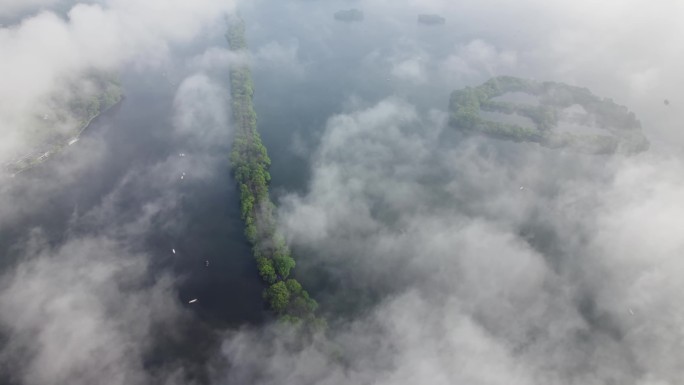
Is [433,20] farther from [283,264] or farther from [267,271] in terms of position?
[267,271]

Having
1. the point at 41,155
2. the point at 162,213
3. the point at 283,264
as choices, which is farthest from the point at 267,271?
the point at 41,155

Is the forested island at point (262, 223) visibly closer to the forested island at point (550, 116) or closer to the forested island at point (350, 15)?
the forested island at point (550, 116)

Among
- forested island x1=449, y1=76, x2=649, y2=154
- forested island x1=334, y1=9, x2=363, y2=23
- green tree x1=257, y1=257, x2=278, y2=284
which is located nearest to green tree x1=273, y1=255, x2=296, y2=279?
green tree x1=257, y1=257, x2=278, y2=284

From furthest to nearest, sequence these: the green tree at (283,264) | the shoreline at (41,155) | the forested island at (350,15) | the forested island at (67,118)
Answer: the forested island at (350,15) → the forested island at (67,118) → the shoreline at (41,155) → the green tree at (283,264)

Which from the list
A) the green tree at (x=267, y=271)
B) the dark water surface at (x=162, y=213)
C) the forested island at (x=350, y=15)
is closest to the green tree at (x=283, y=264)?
the green tree at (x=267, y=271)

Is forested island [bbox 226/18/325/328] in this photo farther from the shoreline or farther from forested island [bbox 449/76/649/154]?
forested island [bbox 449/76/649/154]

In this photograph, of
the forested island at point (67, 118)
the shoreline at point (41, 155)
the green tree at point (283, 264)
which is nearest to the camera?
the green tree at point (283, 264)
